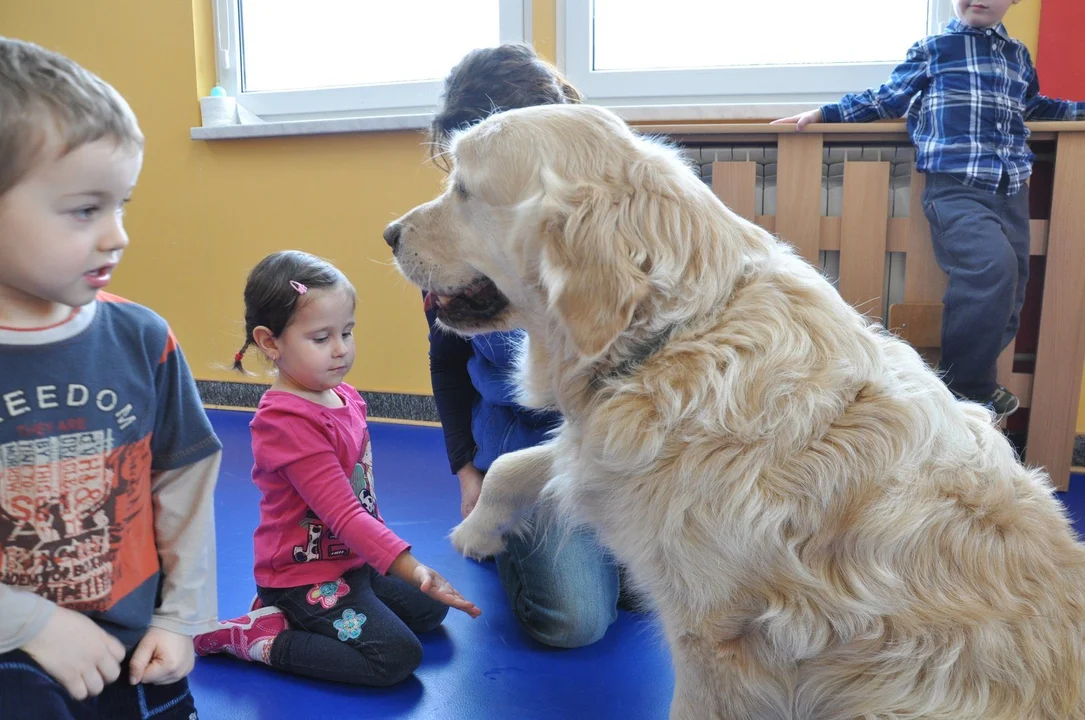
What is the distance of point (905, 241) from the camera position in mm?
2271

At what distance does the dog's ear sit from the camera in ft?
3.31

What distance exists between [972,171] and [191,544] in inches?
81.6

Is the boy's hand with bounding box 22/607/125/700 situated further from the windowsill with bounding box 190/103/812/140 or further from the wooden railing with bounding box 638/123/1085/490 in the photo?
the windowsill with bounding box 190/103/812/140

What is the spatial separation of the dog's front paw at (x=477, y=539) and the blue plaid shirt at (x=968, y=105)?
1576mm

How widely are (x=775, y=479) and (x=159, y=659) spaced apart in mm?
802

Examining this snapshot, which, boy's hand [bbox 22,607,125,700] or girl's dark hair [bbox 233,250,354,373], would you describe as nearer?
boy's hand [bbox 22,607,125,700]

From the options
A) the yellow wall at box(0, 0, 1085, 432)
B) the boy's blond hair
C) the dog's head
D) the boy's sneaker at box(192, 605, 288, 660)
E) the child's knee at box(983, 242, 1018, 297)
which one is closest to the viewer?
the boy's blond hair

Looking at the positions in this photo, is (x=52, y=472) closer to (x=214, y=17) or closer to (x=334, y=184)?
(x=334, y=184)

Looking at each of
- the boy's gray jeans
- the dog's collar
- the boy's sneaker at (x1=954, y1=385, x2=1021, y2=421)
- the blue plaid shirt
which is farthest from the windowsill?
the dog's collar

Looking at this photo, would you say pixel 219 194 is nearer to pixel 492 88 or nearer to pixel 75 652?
pixel 492 88

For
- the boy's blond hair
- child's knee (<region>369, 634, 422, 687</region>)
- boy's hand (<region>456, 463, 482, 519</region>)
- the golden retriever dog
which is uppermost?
the boy's blond hair

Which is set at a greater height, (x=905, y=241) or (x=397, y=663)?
(x=905, y=241)

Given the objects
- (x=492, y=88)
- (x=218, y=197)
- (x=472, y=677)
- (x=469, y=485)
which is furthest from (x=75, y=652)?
(x=218, y=197)

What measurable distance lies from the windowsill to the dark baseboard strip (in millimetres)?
1015
